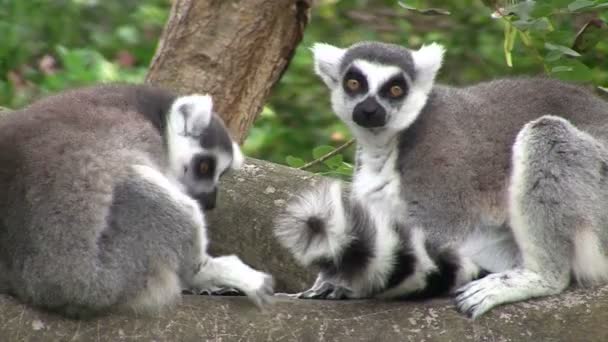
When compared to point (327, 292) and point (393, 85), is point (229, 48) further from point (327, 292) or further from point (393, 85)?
point (327, 292)

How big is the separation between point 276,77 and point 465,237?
2092 mm

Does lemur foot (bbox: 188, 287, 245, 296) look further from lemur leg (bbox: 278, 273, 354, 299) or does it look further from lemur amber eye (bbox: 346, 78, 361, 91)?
lemur amber eye (bbox: 346, 78, 361, 91)

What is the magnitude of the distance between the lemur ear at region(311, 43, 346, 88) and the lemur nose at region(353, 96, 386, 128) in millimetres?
319

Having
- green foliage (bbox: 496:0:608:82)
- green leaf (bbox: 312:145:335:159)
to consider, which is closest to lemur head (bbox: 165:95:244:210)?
green leaf (bbox: 312:145:335:159)

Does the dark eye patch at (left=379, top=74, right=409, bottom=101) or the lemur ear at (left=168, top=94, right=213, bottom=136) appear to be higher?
the dark eye patch at (left=379, top=74, right=409, bottom=101)

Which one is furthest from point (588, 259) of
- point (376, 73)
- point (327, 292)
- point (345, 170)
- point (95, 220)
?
point (95, 220)

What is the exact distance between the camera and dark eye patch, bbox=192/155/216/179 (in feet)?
15.4

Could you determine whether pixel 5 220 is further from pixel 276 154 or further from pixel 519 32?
pixel 276 154

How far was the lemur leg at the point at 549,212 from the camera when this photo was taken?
166 inches

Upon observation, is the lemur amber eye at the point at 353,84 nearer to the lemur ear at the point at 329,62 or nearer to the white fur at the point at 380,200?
the lemur ear at the point at 329,62

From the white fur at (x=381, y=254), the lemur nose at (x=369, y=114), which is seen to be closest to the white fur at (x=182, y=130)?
the lemur nose at (x=369, y=114)

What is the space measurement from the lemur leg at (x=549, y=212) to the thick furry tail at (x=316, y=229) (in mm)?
582

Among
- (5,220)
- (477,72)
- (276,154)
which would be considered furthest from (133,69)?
(5,220)

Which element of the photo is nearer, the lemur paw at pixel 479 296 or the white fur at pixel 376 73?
the lemur paw at pixel 479 296
